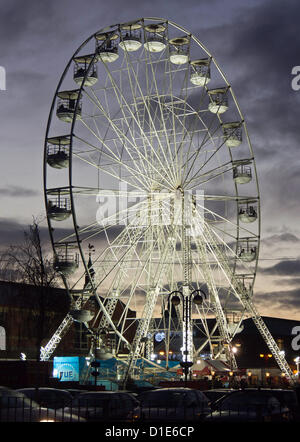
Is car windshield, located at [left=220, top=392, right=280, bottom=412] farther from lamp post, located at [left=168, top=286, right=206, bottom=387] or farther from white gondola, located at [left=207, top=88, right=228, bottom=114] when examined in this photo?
white gondola, located at [left=207, top=88, right=228, bottom=114]

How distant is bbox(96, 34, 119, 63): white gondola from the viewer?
42.8 metres

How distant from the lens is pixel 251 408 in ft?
62.3

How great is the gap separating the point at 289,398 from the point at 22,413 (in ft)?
27.5

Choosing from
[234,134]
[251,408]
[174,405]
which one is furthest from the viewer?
[234,134]

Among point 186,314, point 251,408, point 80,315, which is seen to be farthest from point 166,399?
point 80,315

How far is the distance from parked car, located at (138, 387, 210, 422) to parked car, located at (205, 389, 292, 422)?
0.66 m

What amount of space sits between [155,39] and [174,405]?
2784cm

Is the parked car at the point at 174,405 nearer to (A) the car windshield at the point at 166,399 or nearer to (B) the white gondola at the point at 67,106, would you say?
(A) the car windshield at the point at 166,399

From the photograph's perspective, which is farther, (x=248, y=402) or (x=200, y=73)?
(x=200, y=73)

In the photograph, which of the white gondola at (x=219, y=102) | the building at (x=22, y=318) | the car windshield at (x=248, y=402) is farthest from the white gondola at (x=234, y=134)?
the car windshield at (x=248, y=402)

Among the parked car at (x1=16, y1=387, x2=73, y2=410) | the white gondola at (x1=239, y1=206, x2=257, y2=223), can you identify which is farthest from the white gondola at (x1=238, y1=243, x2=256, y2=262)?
the parked car at (x1=16, y1=387, x2=73, y2=410)

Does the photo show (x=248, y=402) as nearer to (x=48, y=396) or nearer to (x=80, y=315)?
(x=48, y=396)

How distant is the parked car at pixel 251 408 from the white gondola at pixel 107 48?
26513 mm
